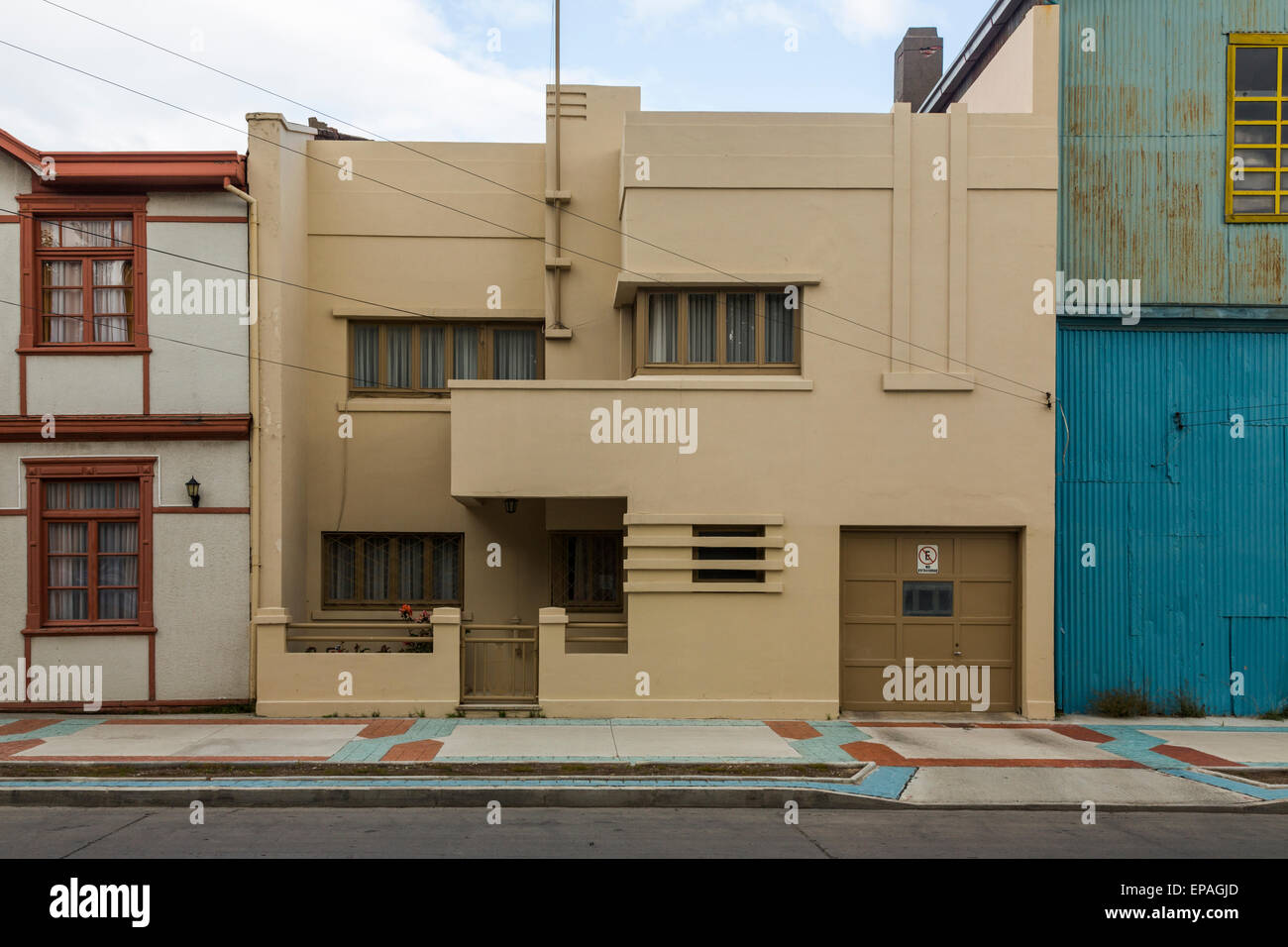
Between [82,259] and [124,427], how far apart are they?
7.64 ft

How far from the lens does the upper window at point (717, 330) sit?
14469 mm

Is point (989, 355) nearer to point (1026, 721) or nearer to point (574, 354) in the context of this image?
point (1026, 721)

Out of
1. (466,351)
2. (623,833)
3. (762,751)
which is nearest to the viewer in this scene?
(623,833)

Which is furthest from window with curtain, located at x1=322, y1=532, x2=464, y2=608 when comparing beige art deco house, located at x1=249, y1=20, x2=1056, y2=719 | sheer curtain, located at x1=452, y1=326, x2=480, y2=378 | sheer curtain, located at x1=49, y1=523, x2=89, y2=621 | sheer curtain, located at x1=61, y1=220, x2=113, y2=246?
sheer curtain, located at x1=61, y1=220, x2=113, y2=246

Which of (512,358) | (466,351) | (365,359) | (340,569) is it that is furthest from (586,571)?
(365,359)

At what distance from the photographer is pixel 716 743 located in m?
12.4

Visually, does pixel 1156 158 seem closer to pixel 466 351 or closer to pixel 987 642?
pixel 987 642

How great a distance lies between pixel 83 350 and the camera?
14.1 m

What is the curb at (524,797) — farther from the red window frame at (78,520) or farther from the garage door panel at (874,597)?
the garage door panel at (874,597)

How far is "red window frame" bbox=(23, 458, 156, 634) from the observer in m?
14.0

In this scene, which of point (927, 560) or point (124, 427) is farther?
point (927, 560)

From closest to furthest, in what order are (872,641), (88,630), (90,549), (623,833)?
(623,833) < (88,630) < (90,549) < (872,641)

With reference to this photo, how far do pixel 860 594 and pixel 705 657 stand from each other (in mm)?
2294

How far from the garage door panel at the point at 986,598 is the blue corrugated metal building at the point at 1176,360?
3.10ft
